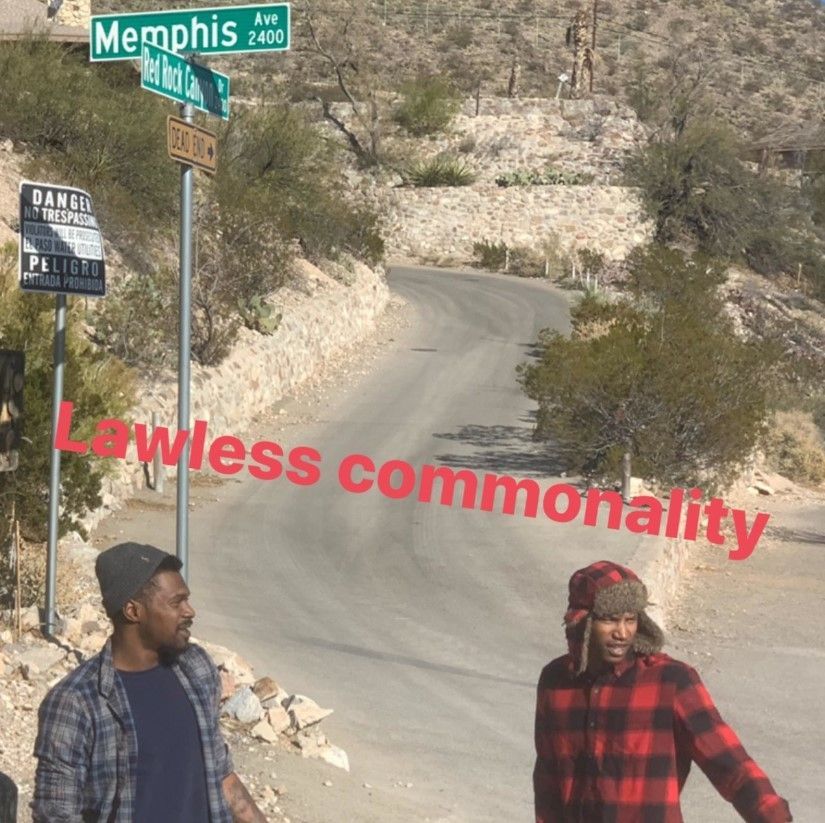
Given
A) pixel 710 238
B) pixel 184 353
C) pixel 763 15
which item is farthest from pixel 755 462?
pixel 763 15

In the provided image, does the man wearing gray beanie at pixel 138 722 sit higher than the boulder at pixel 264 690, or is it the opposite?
the man wearing gray beanie at pixel 138 722

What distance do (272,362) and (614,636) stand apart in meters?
19.0

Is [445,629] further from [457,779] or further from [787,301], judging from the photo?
[787,301]

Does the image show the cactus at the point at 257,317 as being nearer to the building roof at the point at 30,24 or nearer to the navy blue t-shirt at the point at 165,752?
the building roof at the point at 30,24

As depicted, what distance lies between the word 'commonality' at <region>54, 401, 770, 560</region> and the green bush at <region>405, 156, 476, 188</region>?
30.1 metres

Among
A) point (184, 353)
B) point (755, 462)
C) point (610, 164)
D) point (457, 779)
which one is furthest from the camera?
point (610, 164)

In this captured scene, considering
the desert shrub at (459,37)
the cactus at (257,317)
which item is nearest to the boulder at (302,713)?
the cactus at (257,317)

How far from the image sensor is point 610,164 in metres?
51.3

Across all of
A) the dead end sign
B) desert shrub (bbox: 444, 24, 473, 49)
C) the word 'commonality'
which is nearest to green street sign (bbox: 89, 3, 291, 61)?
the dead end sign

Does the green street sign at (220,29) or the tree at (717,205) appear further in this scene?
the tree at (717,205)

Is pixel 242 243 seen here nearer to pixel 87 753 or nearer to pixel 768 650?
pixel 768 650

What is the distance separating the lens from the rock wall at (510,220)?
47844mm

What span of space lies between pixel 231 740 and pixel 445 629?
4.96 meters

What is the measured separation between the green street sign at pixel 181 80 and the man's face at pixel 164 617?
3.60 meters
